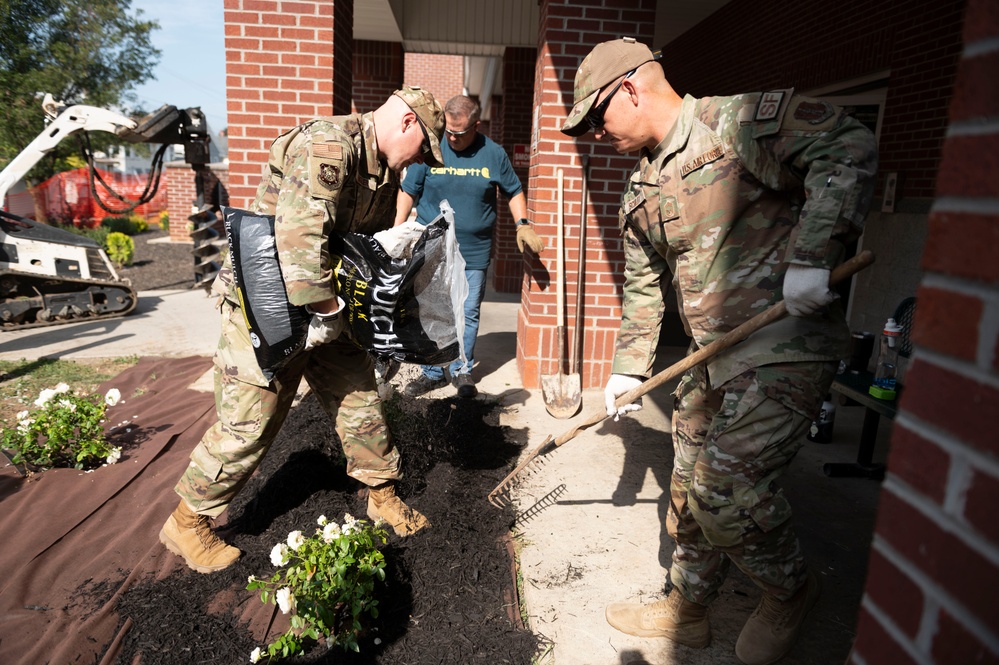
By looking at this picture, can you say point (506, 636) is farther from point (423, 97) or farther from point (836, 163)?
point (423, 97)

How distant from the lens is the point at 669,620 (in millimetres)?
2555

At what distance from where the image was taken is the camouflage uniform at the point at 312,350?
249 cm

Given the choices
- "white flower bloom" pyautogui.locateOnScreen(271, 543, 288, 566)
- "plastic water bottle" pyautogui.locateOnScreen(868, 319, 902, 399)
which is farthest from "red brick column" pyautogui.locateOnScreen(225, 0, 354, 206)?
"plastic water bottle" pyautogui.locateOnScreen(868, 319, 902, 399)

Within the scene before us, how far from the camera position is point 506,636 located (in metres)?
2.50

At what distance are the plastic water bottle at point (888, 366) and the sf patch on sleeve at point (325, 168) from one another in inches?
120

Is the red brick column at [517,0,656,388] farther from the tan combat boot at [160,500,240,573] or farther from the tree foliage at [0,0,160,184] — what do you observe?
the tree foliage at [0,0,160,184]

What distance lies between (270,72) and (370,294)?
8.76ft

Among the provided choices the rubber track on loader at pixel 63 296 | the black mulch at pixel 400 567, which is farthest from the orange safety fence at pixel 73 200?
the black mulch at pixel 400 567

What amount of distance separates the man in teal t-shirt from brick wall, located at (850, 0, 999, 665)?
14.1 ft

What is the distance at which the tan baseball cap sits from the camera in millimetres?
2350

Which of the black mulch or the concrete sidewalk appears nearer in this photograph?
the black mulch

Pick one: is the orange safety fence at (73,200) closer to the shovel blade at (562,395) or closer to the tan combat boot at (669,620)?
the shovel blade at (562,395)

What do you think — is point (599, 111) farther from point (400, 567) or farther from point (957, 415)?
point (400, 567)

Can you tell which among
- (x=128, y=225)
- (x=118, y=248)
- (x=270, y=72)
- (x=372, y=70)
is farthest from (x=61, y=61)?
(x=270, y=72)
